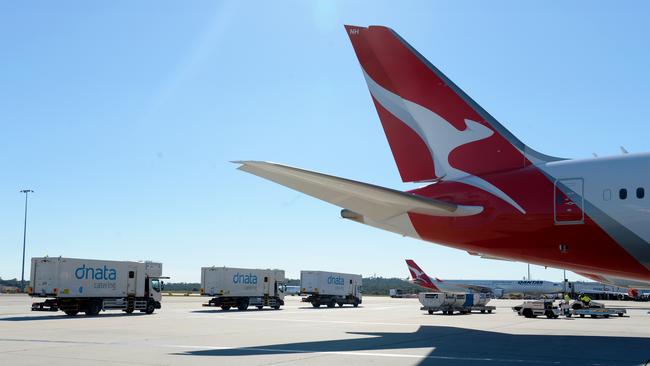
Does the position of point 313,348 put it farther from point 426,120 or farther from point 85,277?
point 85,277

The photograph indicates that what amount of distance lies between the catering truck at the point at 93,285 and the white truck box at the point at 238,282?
558cm

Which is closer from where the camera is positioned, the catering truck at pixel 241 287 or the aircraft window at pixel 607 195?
the aircraft window at pixel 607 195

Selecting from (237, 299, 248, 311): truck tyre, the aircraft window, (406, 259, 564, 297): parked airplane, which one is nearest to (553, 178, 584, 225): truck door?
the aircraft window

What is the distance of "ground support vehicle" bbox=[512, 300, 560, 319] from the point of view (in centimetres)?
3716

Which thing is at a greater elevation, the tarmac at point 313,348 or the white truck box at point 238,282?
the white truck box at point 238,282

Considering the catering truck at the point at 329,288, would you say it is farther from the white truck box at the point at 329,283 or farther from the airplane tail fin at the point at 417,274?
the airplane tail fin at the point at 417,274

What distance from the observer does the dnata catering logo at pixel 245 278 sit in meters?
51.6

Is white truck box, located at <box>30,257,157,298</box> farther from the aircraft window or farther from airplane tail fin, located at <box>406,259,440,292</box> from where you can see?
airplane tail fin, located at <box>406,259,440,292</box>

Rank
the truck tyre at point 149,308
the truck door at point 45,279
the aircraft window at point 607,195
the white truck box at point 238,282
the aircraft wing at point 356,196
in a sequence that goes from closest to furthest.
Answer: the aircraft wing at point 356,196 → the aircraft window at point 607,195 → the truck door at point 45,279 → the truck tyre at point 149,308 → the white truck box at point 238,282

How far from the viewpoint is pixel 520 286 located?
110m

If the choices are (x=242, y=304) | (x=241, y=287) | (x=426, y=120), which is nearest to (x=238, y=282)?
(x=241, y=287)

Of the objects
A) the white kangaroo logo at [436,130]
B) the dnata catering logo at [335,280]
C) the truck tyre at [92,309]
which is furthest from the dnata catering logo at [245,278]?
the white kangaroo logo at [436,130]

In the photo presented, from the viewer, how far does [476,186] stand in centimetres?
2039

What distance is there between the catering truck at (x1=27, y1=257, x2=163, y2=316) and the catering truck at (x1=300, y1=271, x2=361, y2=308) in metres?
18.6
